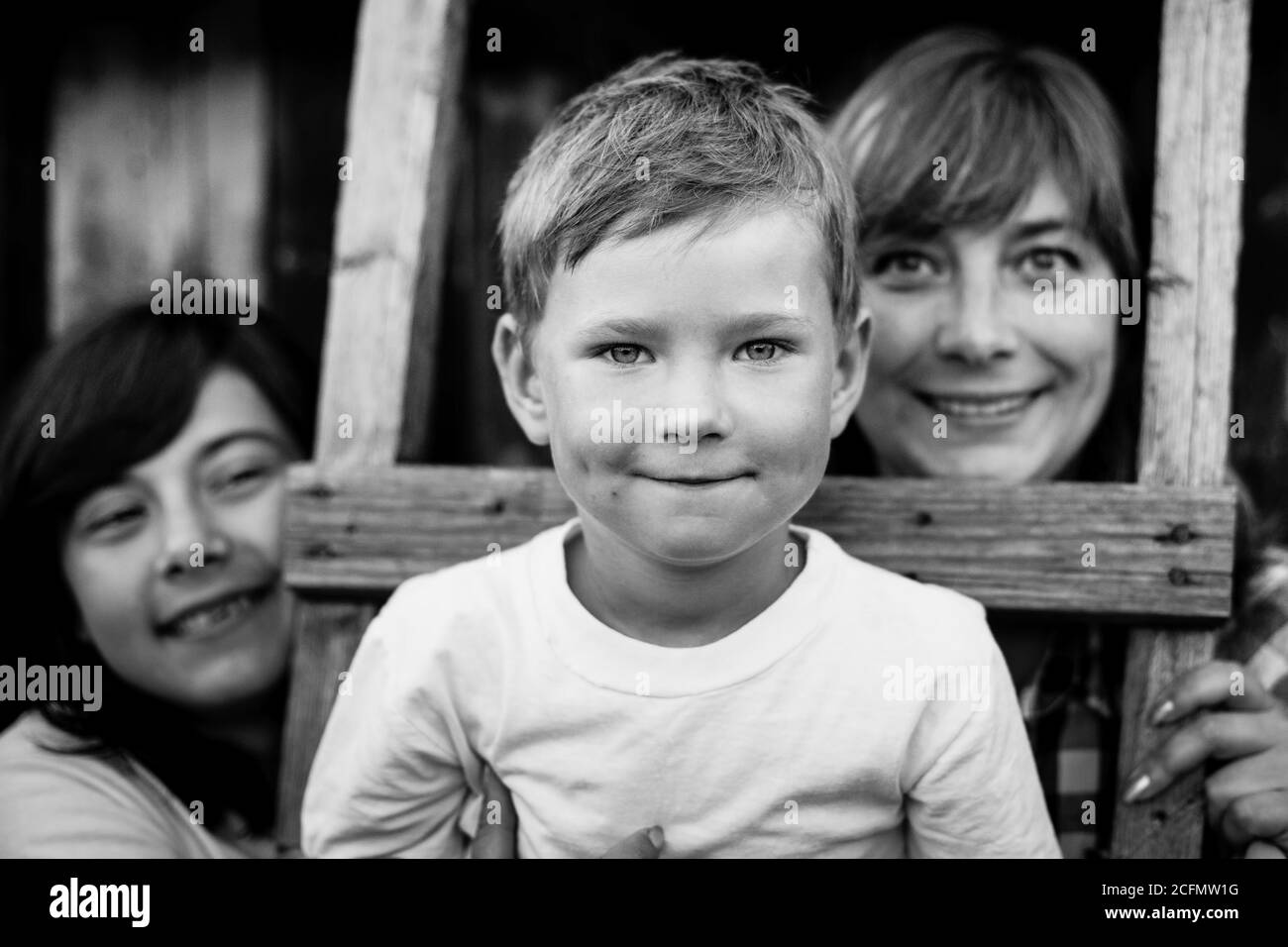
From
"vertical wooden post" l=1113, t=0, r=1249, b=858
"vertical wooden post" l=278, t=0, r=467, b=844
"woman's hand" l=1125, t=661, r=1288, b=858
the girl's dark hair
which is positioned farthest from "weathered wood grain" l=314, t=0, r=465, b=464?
"woman's hand" l=1125, t=661, r=1288, b=858

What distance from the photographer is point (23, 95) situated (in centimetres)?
248

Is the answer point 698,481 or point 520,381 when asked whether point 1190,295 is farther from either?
point 520,381

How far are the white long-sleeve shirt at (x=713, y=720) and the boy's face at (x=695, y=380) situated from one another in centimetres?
18

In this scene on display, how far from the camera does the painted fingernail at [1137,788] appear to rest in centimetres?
163

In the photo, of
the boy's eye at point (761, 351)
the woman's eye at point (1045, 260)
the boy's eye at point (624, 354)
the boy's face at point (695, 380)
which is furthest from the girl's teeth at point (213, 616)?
the woman's eye at point (1045, 260)

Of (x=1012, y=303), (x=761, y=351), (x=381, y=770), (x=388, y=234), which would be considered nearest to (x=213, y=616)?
(x=381, y=770)

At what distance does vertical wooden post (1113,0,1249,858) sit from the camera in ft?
5.31

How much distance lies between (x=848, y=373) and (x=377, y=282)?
28.9 inches

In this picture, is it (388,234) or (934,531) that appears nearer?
(934,531)

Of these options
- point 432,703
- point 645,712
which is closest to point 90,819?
point 432,703

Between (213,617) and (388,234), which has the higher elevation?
(388,234)

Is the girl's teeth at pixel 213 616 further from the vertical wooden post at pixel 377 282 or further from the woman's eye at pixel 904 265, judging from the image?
the woman's eye at pixel 904 265

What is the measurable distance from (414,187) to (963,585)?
1.03 metres

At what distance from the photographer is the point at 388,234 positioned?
68.7 inches
